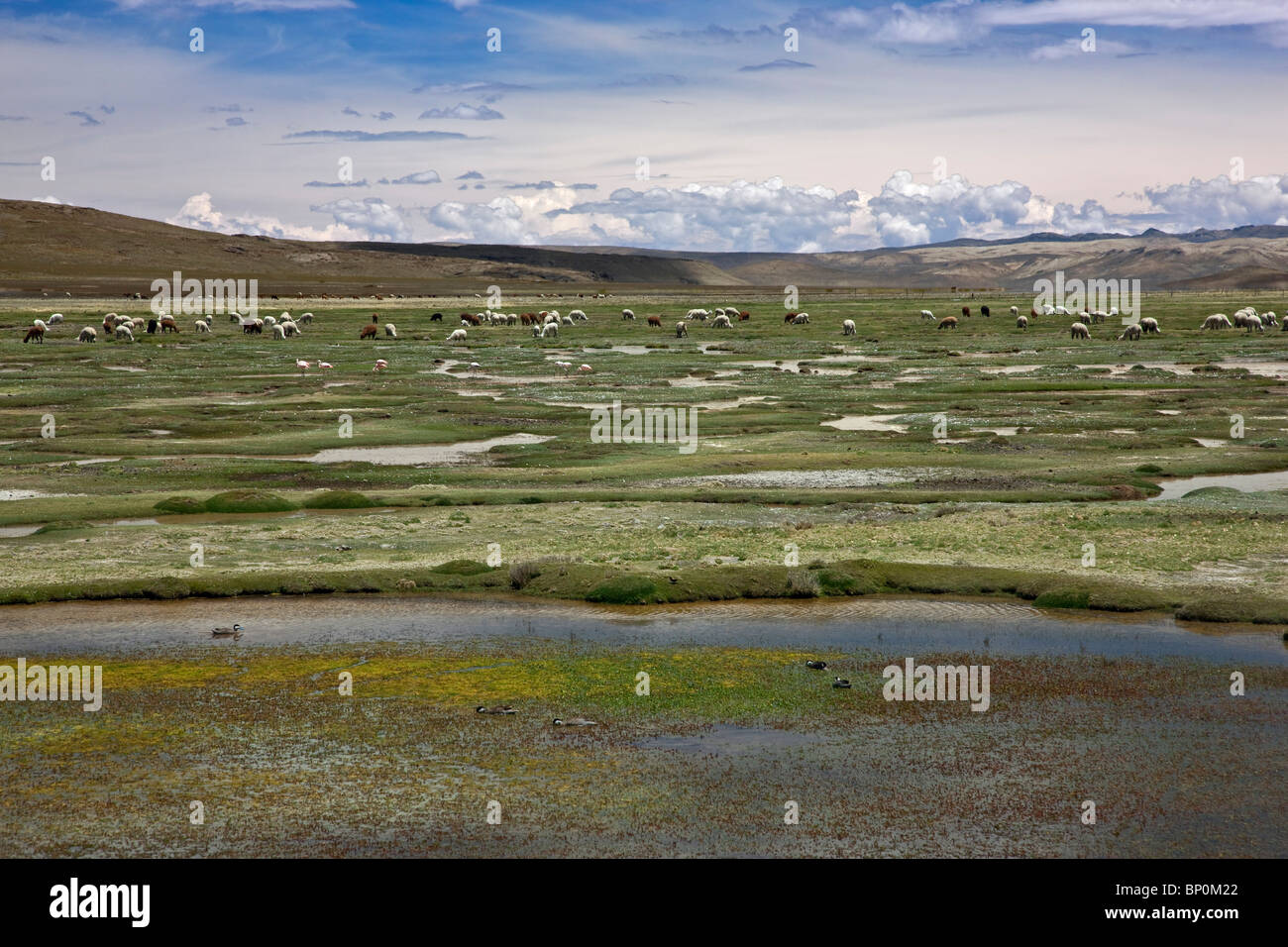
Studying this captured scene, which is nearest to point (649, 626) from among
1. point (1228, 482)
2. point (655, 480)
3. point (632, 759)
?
point (632, 759)

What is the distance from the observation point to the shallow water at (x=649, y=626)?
17.8 meters

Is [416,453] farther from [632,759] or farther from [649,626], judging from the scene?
[632,759]

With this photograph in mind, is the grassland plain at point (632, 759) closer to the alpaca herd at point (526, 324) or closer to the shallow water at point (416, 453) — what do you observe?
the shallow water at point (416, 453)

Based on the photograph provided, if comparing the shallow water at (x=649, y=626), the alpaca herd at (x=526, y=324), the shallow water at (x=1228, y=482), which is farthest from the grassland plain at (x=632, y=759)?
the alpaca herd at (x=526, y=324)

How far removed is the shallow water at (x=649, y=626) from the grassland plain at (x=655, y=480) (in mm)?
622

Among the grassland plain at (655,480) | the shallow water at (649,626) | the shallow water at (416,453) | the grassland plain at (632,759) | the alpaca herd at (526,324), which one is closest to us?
the grassland plain at (632,759)

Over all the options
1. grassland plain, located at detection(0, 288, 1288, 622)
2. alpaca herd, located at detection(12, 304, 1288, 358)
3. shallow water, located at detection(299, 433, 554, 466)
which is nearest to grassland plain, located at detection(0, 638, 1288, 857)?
grassland plain, located at detection(0, 288, 1288, 622)

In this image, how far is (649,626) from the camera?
1900 centimetres

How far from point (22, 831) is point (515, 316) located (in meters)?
92.6

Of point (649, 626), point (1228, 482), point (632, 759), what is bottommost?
point (632, 759)

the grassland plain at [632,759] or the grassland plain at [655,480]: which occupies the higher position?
the grassland plain at [655,480]

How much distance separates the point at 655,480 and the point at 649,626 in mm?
12375

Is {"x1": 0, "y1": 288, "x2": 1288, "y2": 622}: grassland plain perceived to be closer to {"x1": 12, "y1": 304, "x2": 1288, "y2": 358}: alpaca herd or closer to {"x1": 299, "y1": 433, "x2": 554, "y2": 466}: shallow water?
{"x1": 299, "y1": 433, "x2": 554, "y2": 466}: shallow water
